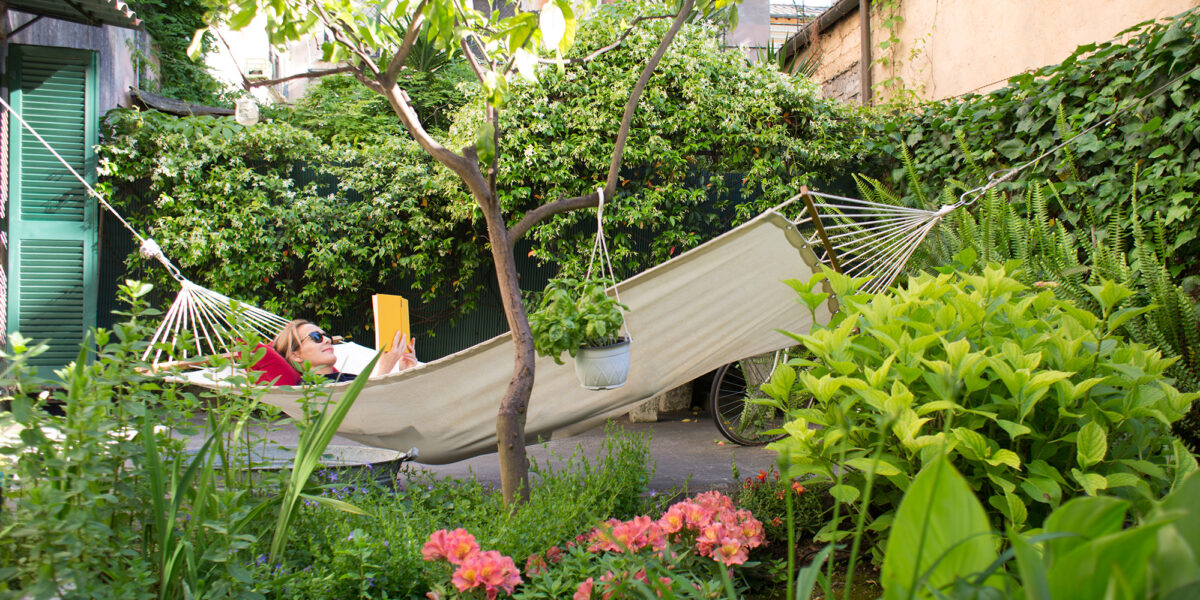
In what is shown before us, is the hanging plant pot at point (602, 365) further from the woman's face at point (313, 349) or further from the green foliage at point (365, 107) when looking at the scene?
the green foliage at point (365, 107)

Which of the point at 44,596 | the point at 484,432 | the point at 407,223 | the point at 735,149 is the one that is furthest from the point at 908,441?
the point at 407,223

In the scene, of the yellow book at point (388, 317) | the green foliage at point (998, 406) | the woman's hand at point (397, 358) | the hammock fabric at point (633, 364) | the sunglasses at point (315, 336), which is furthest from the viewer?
the yellow book at point (388, 317)

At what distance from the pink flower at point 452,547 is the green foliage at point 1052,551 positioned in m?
0.79

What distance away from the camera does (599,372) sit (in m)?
1.81

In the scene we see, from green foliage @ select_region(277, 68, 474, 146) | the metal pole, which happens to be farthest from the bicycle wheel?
green foliage @ select_region(277, 68, 474, 146)

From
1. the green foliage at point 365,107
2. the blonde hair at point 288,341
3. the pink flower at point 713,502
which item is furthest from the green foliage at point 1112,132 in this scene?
the green foliage at point 365,107

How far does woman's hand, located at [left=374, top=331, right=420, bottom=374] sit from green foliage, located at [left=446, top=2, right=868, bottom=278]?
109 cm

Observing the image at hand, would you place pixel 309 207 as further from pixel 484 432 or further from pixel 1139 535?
pixel 1139 535

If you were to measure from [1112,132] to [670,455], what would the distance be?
7.19 ft

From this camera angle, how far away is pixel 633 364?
2.18m

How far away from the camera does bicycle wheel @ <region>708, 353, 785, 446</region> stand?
3.58 metres

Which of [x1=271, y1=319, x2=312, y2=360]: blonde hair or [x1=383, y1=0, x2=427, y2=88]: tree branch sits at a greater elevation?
[x1=383, y1=0, x2=427, y2=88]: tree branch

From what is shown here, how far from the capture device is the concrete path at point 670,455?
262 cm

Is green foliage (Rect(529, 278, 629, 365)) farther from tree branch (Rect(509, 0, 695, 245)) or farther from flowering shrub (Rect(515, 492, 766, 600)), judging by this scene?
flowering shrub (Rect(515, 492, 766, 600))
